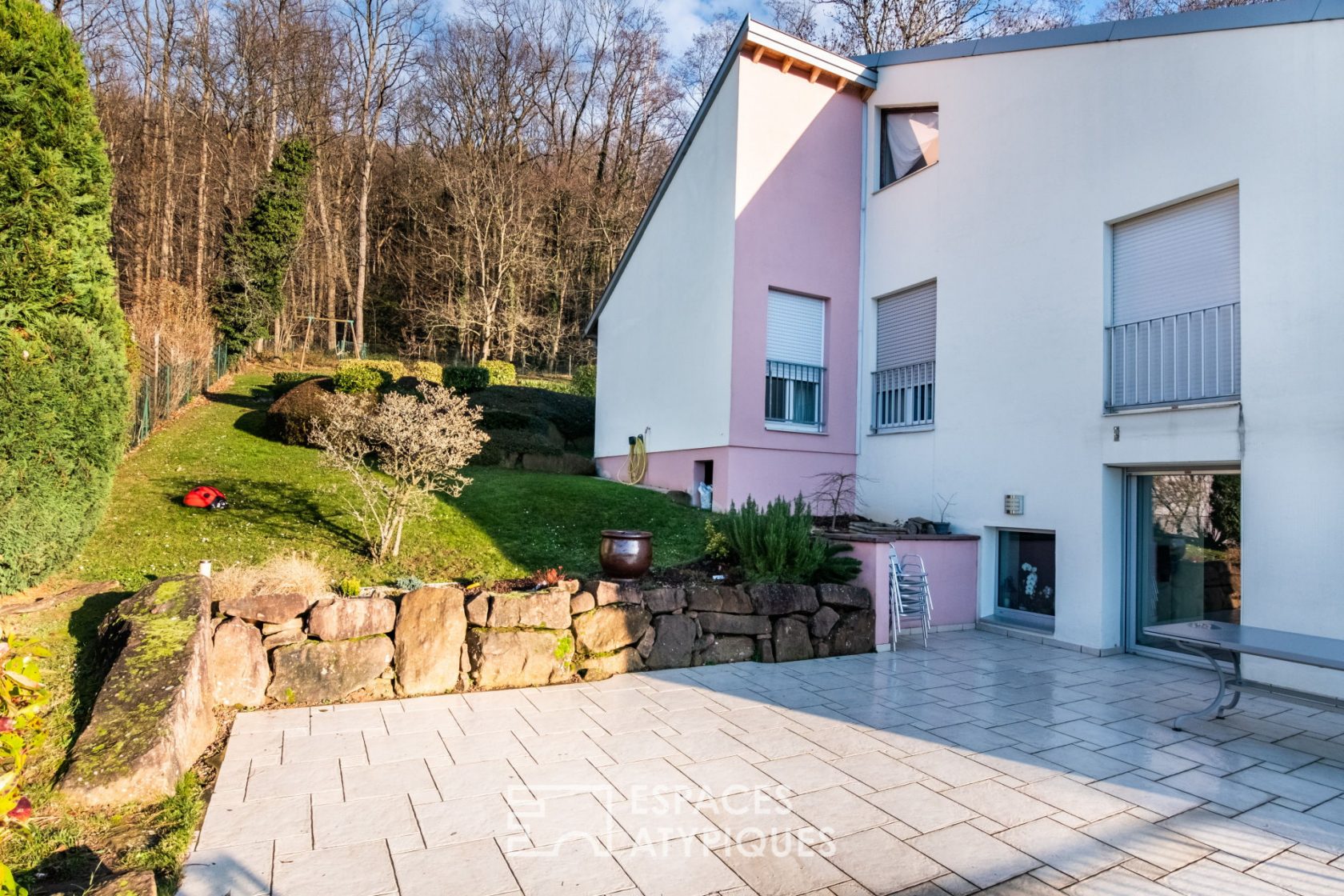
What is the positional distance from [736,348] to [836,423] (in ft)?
5.93

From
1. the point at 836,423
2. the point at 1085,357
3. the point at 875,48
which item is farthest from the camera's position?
the point at 875,48

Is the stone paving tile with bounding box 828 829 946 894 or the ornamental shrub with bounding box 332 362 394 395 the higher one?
the ornamental shrub with bounding box 332 362 394 395

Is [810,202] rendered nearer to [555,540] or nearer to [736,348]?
[736,348]

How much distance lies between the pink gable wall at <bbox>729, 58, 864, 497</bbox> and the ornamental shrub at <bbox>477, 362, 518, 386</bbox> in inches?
406

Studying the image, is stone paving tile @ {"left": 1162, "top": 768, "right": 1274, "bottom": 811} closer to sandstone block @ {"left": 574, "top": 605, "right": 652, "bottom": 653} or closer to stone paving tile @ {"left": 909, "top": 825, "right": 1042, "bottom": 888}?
stone paving tile @ {"left": 909, "top": 825, "right": 1042, "bottom": 888}

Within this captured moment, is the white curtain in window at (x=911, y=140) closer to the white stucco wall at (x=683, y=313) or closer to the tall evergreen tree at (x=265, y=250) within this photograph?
the white stucco wall at (x=683, y=313)

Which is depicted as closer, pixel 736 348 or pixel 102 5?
pixel 736 348

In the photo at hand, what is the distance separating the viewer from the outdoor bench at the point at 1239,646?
4250 mm

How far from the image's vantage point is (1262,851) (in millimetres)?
3129

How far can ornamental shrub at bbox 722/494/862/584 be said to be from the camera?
22.2ft

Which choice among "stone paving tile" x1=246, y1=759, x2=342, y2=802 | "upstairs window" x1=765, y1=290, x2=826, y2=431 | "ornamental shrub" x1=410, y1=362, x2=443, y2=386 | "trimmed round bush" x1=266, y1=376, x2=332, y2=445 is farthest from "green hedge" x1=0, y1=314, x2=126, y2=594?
"ornamental shrub" x1=410, y1=362, x2=443, y2=386

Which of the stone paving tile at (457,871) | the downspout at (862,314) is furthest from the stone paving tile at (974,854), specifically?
the downspout at (862,314)

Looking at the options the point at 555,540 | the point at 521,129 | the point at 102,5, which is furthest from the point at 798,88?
the point at 521,129

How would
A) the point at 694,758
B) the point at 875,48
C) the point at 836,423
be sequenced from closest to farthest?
the point at 694,758
the point at 836,423
the point at 875,48
